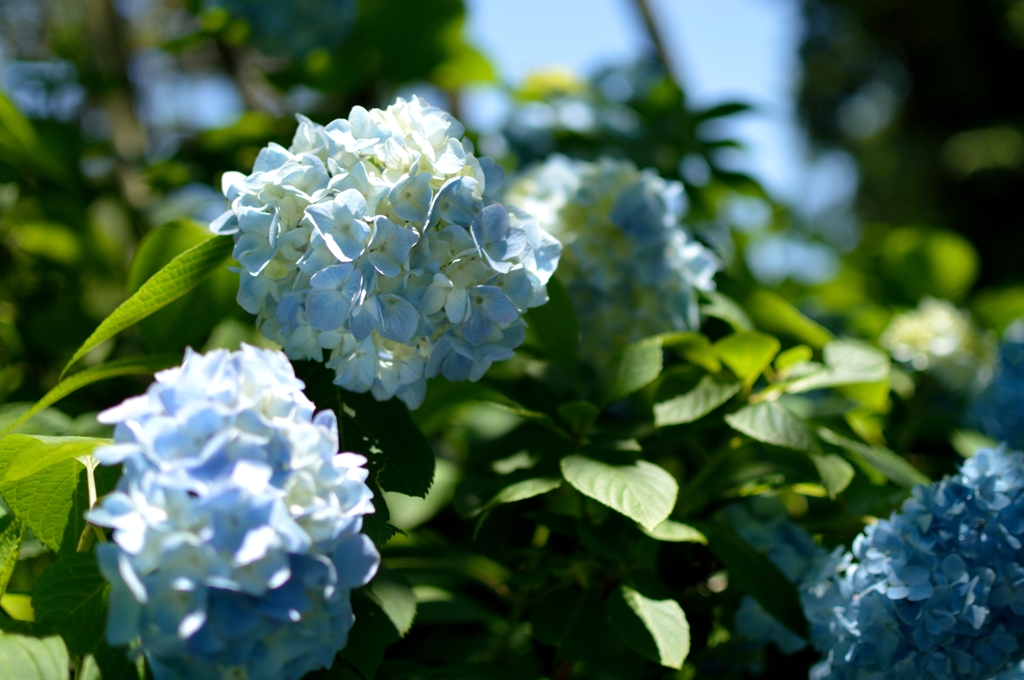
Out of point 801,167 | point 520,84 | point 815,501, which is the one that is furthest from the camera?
point 801,167

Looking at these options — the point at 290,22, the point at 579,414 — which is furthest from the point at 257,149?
the point at 579,414

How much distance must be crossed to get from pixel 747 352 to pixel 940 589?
32 cm

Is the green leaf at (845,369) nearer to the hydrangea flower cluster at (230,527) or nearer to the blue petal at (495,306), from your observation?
the blue petal at (495,306)

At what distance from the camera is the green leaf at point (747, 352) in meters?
0.91

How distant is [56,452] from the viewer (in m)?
0.61

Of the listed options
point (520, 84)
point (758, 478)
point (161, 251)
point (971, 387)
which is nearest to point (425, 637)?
point (758, 478)

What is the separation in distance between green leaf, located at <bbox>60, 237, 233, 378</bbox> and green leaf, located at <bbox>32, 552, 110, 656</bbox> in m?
0.19

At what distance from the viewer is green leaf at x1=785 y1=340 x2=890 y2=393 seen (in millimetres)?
950

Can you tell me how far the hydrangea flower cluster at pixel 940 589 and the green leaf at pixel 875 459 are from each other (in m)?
0.10

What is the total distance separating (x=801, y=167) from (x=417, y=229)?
14661mm

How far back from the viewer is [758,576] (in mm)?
871

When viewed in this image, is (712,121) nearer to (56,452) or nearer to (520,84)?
(520,84)

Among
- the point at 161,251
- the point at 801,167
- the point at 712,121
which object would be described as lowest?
the point at 801,167

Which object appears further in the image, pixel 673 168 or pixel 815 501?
pixel 673 168
